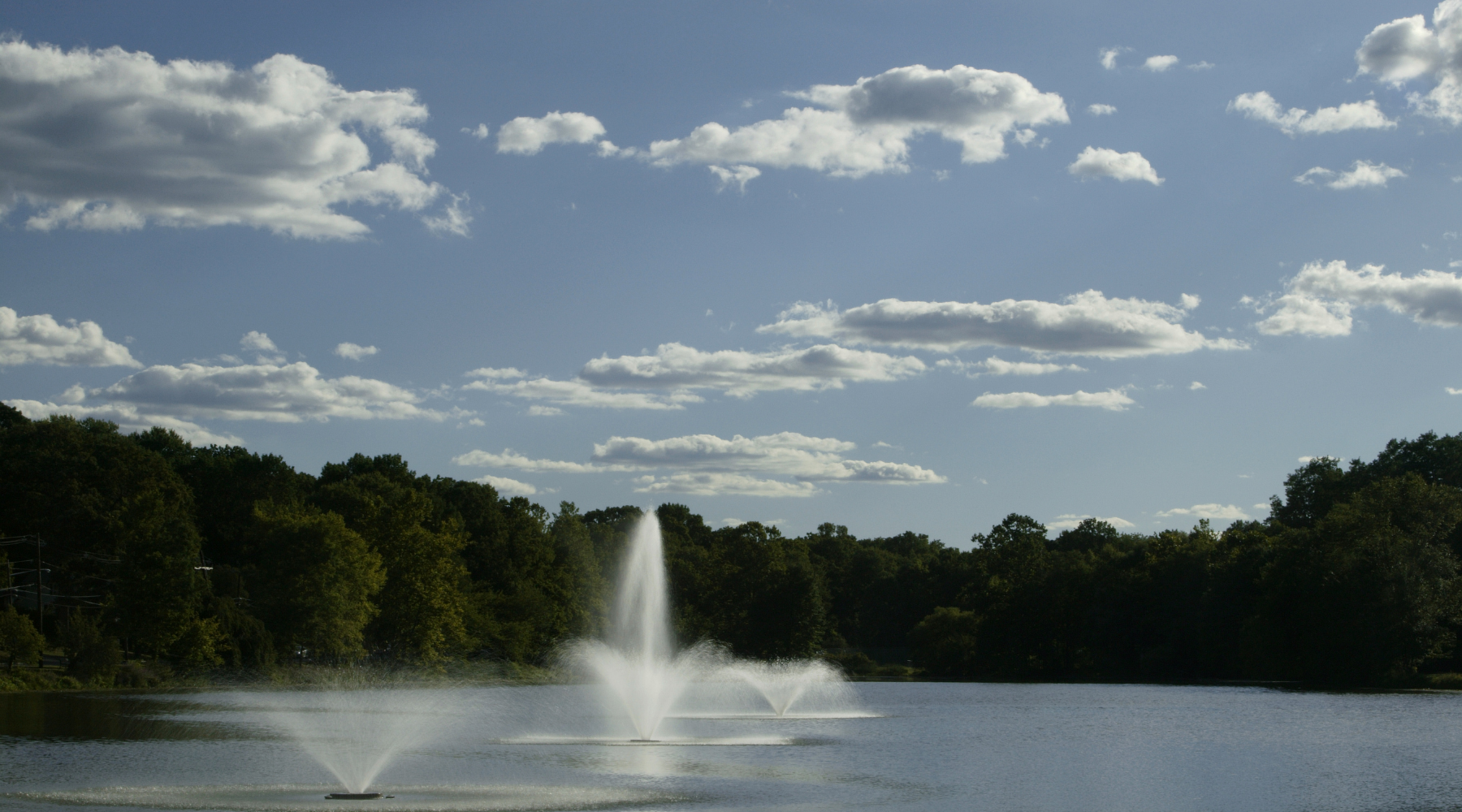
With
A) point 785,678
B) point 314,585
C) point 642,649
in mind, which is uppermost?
point 314,585

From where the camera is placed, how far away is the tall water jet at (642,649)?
6588 cm

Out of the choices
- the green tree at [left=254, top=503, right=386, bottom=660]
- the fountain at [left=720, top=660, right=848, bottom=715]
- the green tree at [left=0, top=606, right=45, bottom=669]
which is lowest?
the fountain at [left=720, top=660, right=848, bottom=715]

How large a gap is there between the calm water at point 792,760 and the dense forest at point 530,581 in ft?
78.9

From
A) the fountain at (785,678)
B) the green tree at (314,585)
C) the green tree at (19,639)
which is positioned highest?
the green tree at (314,585)

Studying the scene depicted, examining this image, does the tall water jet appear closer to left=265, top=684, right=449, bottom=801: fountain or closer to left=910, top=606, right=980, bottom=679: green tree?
left=265, top=684, right=449, bottom=801: fountain

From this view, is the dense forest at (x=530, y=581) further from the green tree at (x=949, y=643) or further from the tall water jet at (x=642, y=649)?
the tall water jet at (x=642, y=649)

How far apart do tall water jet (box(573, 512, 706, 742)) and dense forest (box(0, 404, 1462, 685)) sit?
3270mm

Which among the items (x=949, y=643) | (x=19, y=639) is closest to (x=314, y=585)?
(x=19, y=639)

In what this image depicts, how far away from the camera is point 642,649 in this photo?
124688 mm

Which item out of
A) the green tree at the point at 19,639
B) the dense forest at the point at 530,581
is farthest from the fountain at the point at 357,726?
the green tree at the point at 19,639

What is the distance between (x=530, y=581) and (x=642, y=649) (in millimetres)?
17885

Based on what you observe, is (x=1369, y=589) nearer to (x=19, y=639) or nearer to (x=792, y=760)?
(x=792, y=760)

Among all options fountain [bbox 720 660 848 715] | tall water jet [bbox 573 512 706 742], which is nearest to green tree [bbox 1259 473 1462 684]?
fountain [bbox 720 660 848 715]

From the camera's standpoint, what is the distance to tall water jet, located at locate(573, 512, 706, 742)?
Answer: 65.9 metres
